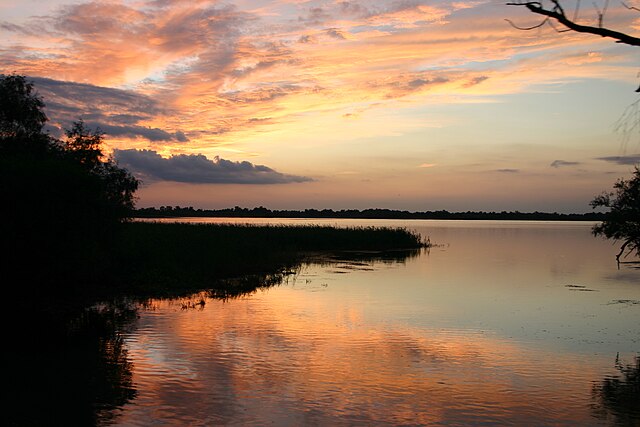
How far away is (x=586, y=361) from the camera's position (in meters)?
15.9

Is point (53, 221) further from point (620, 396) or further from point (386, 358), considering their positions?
point (620, 396)

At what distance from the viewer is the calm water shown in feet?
37.0

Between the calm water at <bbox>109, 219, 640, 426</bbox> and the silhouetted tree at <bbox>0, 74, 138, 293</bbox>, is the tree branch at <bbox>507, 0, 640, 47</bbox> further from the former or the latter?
the silhouetted tree at <bbox>0, 74, 138, 293</bbox>

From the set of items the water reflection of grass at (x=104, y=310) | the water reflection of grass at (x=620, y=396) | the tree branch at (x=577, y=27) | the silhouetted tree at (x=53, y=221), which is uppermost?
the tree branch at (x=577, y=27)

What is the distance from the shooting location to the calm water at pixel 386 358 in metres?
11.3

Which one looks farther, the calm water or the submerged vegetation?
the submerged vegetation

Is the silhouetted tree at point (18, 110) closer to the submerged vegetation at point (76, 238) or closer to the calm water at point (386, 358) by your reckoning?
the submerged vegetation at point (76, 238)

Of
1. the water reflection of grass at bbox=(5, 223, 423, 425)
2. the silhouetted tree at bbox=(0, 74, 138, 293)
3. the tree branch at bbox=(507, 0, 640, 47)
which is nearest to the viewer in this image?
the tree branch at bbox=(507, 0, 640, 47)

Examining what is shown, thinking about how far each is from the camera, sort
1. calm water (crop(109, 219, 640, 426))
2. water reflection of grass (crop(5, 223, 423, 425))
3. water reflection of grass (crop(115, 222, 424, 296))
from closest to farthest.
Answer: calm water (crop(109, 219, 640, 426)) < water reflection of grass (crop(5, 223, 423, 425)) < water reflection of grass (crop(115, 222, 424, 296))

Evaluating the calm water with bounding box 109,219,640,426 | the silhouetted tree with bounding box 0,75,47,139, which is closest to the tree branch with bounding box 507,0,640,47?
the calm water with bounding box 109,219,640,426

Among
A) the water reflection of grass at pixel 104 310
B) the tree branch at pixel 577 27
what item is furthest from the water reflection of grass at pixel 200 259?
the tree branch at pixel 577 27

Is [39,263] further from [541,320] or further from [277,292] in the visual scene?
[541,320]

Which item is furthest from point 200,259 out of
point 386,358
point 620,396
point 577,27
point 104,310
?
point 577,27

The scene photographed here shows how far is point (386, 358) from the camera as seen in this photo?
51.4ft
